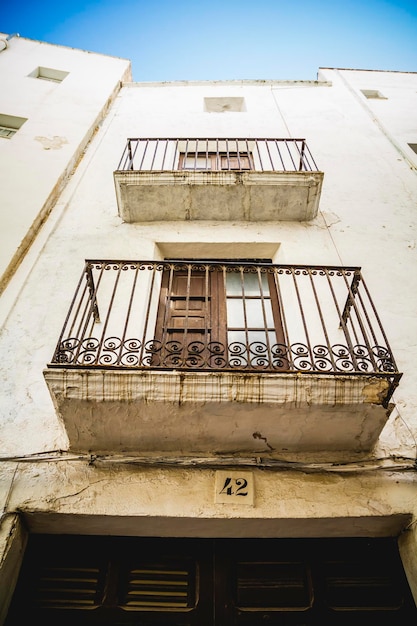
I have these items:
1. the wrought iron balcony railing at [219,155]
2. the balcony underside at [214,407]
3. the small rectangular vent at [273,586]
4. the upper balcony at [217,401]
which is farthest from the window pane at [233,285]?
the small rectangular vent at [273,586]

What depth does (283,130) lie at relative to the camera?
8359 millimetres

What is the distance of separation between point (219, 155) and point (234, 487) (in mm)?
7229

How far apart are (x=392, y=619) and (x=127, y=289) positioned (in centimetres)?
439

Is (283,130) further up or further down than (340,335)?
further up

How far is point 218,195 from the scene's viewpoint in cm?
592

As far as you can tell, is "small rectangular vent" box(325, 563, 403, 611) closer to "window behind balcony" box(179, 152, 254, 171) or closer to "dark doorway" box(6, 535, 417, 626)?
"dark doorway" box(6, 535, 417, 626)

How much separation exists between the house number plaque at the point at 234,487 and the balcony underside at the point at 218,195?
424cm

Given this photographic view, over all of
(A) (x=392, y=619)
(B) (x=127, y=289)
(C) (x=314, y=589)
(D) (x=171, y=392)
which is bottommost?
(A) (x=392, y=619)

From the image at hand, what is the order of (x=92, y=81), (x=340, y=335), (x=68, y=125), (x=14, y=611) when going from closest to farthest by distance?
(x=14, y=611), (x=340, y=335), (x=68, y=125), (x=92, y=81)

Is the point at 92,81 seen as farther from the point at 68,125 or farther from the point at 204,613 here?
the point at 204,613

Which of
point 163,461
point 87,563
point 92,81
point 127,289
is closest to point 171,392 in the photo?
point 163,461

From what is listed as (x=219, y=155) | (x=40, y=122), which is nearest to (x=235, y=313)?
(x=219, y=155)

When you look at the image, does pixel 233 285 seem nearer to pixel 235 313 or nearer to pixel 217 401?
pixel 235 313

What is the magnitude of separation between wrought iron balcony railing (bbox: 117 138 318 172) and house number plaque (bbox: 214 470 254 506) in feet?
18.8
